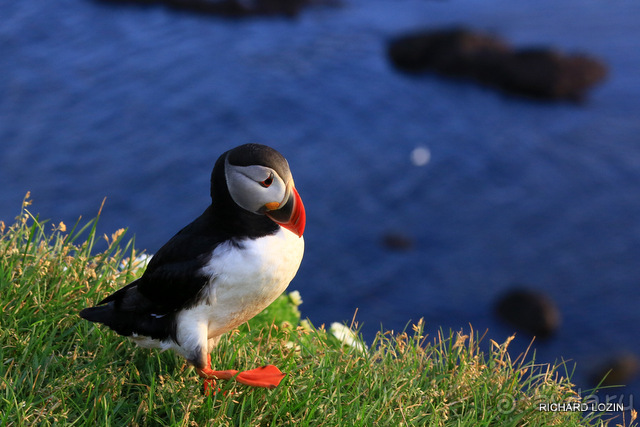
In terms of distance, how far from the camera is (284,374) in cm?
378

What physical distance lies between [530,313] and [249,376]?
13.9 metres

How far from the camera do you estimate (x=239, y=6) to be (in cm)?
2670

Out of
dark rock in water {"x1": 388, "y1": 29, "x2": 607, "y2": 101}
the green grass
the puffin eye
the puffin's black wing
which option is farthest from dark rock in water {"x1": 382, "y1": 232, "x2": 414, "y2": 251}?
the puffin eye

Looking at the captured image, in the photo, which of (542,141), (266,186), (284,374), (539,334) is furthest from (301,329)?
(542,141)

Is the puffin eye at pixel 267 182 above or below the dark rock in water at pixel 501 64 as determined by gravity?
above

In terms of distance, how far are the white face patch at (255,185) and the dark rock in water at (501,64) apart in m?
21.6

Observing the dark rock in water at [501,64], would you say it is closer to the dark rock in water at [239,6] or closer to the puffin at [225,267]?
the dark rock in water at [239,6]

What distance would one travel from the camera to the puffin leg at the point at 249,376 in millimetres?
3680

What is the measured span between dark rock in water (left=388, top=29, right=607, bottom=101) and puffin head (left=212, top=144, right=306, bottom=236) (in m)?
21.6

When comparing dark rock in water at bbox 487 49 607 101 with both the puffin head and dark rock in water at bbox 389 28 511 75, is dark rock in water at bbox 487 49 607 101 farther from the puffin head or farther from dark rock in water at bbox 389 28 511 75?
the puffin head

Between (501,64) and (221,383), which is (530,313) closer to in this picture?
(501,64)

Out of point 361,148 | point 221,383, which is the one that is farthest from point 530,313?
point 221,383

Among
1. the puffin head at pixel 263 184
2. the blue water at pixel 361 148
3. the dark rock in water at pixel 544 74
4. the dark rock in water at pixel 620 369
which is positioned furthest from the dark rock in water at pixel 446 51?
the puffin head at pixel 263 184

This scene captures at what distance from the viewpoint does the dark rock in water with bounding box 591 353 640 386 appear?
15.1 m
